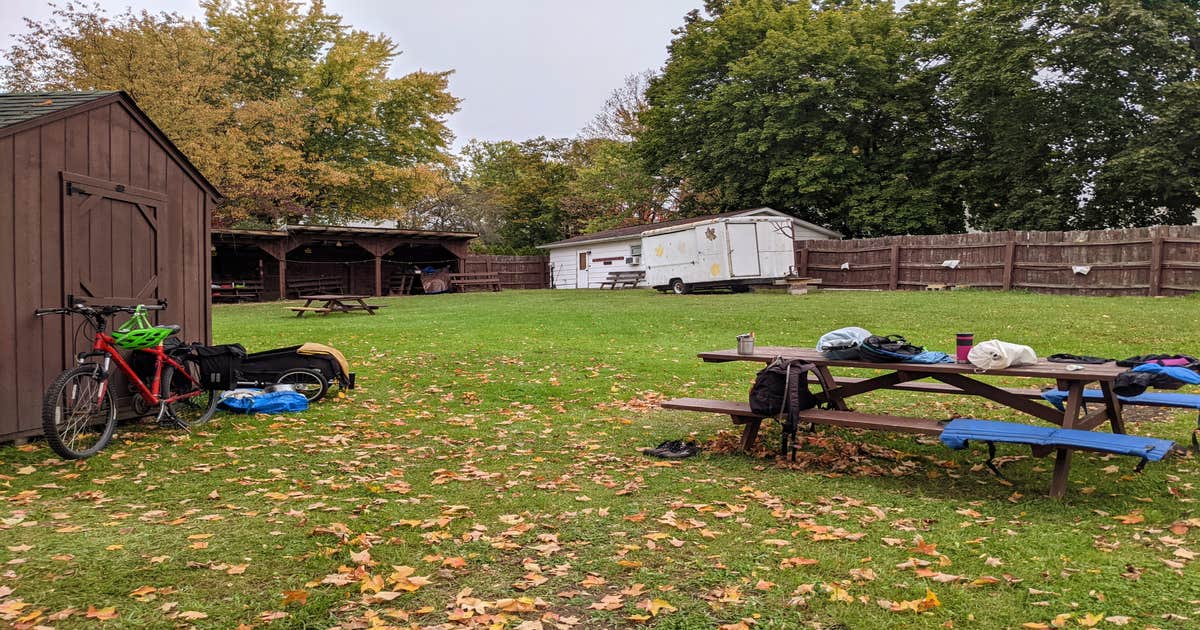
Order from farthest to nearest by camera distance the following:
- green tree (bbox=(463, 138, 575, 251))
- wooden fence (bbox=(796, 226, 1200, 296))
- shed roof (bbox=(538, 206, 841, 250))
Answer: green tree (bbox=(463, 138, 575, 251)), shed roof (bbox=(538, 206, 841, 250)), wooden fence (bbox=(796, 226, 1200, 296))

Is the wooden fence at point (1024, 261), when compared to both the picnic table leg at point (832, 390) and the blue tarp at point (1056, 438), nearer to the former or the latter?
the picnic table leg at point (832, 390)

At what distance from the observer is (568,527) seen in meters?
4.29

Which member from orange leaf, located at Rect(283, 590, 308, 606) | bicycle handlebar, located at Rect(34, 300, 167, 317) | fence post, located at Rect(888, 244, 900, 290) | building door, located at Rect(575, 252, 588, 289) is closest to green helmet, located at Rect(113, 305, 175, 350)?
bicycle handlebar, located at Rect(34, 300, 167, 317)

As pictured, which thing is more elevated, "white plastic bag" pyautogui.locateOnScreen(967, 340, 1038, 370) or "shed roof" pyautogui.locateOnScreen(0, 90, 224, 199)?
"shed roof" pyautogui.locateOnScreen(0, 90, 224, 199)

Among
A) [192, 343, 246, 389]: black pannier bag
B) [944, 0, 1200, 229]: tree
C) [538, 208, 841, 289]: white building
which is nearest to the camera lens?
[192, 343, 246, 389]: black pannier bag

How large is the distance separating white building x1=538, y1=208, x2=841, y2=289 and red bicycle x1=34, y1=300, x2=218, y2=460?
26.6 m

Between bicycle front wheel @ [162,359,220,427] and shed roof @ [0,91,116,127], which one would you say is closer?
shed roof @ [0,91,116,127]

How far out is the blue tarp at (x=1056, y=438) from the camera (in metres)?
4.19

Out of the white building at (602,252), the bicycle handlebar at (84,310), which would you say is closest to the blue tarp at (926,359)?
the bicycle handlebar at (84,310)

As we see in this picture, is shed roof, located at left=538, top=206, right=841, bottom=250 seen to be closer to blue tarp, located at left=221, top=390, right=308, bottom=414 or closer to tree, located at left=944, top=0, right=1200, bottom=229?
tree, located at left=944, top=0, right=1200, bottom=229

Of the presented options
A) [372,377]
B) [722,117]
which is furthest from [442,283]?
[372,377]

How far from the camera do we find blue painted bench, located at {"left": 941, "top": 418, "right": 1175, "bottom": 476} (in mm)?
4188

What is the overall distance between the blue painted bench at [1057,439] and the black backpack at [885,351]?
0.64 meters

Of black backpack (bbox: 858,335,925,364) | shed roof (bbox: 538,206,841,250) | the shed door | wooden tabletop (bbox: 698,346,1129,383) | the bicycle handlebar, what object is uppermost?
shed roof (bbox: 538,206,841,250)
